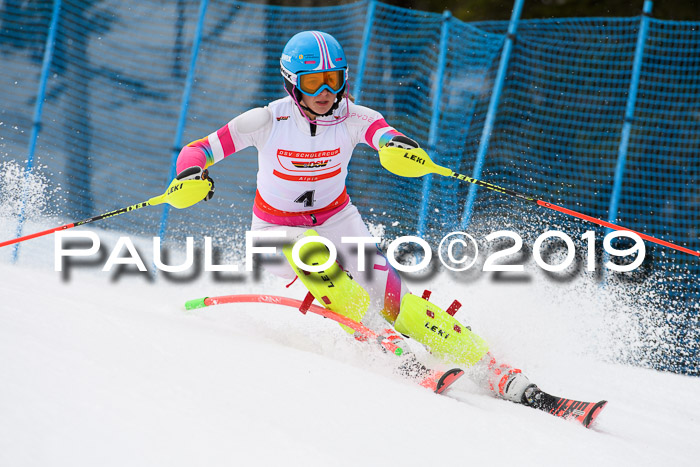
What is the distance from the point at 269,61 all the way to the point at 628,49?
14.9ft

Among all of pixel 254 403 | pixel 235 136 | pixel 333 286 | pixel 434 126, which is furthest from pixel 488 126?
pixel 254 403

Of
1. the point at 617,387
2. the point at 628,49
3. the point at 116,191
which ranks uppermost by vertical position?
the point at 628,49

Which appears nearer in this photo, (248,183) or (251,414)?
(251,414)

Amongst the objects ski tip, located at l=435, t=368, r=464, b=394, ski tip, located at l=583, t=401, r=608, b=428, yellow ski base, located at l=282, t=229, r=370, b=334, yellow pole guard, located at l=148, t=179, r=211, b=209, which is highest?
yellow pole guard, located at l=148, t=179, r=211, b=209

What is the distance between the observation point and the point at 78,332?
8.78 feet

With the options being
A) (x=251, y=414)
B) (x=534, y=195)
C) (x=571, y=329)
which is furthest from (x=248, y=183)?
(x=251, y=414)

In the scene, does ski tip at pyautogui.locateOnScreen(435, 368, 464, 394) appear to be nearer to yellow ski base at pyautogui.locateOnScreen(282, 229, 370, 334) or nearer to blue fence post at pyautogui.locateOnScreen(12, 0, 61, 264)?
yellow ski base at pyautogui.locateOnScreen(282, 229, 370, 334)

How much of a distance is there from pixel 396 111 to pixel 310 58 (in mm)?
2964

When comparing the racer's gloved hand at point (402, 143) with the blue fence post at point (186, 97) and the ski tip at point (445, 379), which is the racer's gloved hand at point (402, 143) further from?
the blue fence post at point (186, 97)

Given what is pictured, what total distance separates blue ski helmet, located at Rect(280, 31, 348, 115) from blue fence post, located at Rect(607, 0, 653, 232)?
281 centimetres

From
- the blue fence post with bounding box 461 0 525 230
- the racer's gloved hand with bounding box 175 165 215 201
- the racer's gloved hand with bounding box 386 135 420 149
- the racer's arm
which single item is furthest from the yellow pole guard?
the blue fence post with bounding box 461 0 525 230

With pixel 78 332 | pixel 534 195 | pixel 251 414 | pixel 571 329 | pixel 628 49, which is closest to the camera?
pixel 251 414

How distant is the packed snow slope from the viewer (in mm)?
1884

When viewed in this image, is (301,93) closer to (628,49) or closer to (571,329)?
(571,329)
